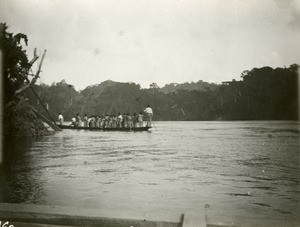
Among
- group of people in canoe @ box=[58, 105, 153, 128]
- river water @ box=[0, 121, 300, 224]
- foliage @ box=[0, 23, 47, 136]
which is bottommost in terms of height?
river water @ box=[0, 121, 300, 224]

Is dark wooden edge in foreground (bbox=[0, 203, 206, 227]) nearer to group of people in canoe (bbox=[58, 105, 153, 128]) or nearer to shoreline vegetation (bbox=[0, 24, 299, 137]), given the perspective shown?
shoreline vegetation (bbox=[0, 24, 299, 137])

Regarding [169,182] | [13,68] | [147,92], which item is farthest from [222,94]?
[13,68]

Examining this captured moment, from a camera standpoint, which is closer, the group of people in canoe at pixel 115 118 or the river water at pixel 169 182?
the river water at pixel 169 182

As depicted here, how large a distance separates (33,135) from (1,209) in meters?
4.78

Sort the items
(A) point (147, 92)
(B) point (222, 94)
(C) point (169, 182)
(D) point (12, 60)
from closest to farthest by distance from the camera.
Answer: (C) point (169, 182) → (A) point (147, 92) → (B) point (222, 94) → (D) point (12, 60)

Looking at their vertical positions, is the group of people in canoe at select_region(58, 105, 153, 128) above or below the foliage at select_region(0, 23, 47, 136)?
below

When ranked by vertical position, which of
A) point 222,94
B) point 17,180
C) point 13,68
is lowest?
point 17,180

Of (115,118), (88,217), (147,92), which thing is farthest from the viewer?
(115,118)

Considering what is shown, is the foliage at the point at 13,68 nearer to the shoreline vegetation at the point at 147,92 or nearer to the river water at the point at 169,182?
the shoreline vegetation at the point at 147,92

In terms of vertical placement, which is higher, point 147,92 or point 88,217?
point 147,92

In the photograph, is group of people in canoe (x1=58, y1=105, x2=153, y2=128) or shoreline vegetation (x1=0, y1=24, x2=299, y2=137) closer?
shoreline vegetation (x1=0, y1=24, x2=299, y2=137)

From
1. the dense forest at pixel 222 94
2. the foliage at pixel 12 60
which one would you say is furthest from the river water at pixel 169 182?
the foliage at pixel 12 60

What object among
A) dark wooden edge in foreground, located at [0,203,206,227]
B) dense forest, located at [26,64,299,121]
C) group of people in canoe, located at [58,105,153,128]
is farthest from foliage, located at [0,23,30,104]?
dark wooden edge in foreground, located at [0,203,206,227]

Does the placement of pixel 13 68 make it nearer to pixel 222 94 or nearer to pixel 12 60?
pixel 12 60
